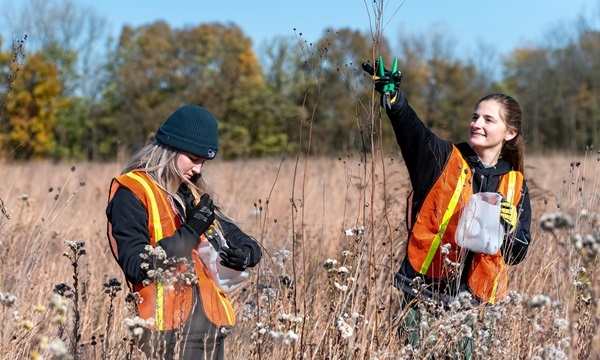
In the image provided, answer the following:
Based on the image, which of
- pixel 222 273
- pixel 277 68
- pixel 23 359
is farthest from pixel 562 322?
pixel 277 68

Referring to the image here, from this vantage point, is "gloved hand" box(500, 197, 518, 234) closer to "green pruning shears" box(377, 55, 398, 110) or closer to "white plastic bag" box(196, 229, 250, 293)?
"green pruning shears" box(377, 55, 398, 110)

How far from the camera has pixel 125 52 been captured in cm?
4228

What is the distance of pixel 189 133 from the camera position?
113 inches

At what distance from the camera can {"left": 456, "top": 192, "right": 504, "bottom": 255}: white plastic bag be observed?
3168mm

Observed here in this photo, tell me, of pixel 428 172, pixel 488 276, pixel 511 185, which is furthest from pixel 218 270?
pixel 511 185

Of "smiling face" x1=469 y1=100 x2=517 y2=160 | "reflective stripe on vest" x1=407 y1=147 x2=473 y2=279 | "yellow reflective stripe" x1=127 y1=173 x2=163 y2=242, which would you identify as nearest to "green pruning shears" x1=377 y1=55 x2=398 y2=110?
"reflective stripe on vest" x1=407 y1=147 x2=473 y2=279

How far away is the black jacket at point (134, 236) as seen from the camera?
253 centimetres

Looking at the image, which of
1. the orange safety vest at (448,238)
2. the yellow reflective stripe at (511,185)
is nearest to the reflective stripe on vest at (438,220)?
the orange safety vest at (448,238)

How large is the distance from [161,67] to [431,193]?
126 feet

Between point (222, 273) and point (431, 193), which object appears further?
point (431, 193)

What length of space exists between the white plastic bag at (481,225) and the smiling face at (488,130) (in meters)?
0.48

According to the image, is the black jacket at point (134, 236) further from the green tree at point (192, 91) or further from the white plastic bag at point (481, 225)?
the green tree at point (192, 91)

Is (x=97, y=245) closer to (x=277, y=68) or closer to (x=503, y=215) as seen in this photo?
(x=503, y=215)

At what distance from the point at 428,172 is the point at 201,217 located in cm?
132
